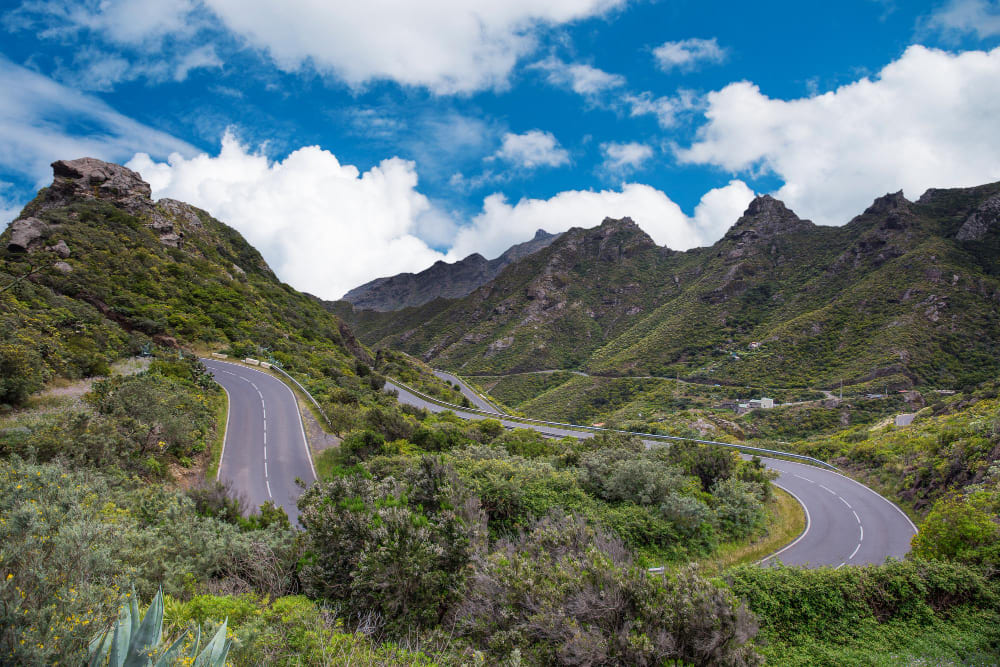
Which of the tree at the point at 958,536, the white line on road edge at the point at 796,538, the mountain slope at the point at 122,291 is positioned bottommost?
the white line on road edge at the point at 796,538

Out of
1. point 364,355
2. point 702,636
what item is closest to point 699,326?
point 364,355

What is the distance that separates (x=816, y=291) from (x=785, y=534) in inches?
2781

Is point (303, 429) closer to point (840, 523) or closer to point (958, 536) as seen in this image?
point (958, 536)

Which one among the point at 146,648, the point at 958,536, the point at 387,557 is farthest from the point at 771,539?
the point at 146,648

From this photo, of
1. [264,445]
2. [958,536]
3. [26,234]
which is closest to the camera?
[958,536]

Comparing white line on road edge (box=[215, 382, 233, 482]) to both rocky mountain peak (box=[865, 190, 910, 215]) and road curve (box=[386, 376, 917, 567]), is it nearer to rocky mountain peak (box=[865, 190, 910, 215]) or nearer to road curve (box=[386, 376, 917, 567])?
road curve (box=[386, 376, 917, 567])

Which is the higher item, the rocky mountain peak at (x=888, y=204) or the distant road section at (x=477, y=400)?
the rocky mountain peak at (x=888, y=204)

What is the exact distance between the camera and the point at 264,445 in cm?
1645

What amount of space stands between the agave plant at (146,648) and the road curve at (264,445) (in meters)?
7.49

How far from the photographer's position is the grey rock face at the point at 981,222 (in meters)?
64.7

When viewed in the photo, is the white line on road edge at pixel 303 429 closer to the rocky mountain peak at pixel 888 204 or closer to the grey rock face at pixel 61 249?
the grey rock face at pixel 61 249

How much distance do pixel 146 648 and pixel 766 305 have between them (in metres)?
86.8

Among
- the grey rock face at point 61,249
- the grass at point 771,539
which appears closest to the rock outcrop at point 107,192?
the grey rock face at point 61,249

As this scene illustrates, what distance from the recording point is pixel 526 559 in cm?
561
